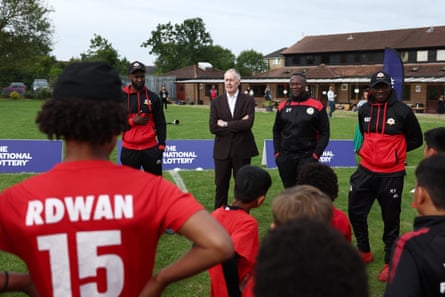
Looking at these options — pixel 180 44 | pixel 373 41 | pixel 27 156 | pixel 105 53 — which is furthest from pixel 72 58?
pixel 27 156

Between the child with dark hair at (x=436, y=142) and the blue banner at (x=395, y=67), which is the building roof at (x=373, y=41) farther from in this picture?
the child with dark hair at (x=436, y=142)

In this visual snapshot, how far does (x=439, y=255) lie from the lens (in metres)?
2.06

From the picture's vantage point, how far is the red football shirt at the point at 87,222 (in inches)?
63.1

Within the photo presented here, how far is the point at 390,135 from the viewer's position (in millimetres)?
4852

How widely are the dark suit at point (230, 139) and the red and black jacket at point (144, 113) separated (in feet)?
2.80

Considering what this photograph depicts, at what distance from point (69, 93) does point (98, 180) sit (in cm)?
35

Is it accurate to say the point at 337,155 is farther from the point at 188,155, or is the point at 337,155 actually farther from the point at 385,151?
the point at 385,151

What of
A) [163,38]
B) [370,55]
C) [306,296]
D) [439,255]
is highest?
[163,38]

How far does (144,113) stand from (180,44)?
320 ft

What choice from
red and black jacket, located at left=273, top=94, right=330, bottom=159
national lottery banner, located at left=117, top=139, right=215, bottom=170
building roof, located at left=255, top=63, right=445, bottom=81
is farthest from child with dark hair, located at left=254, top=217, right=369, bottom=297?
building roof, located at left=255, top=63, right=445, bottom=81

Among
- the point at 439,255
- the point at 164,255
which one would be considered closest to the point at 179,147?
the point at 164,255

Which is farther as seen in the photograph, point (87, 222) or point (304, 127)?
point (304, 127)

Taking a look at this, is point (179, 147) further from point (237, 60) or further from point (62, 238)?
point (237, 60)

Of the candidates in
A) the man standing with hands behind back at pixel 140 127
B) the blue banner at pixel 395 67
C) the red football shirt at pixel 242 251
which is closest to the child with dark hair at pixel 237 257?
the red football shirt at pixel 242 251
